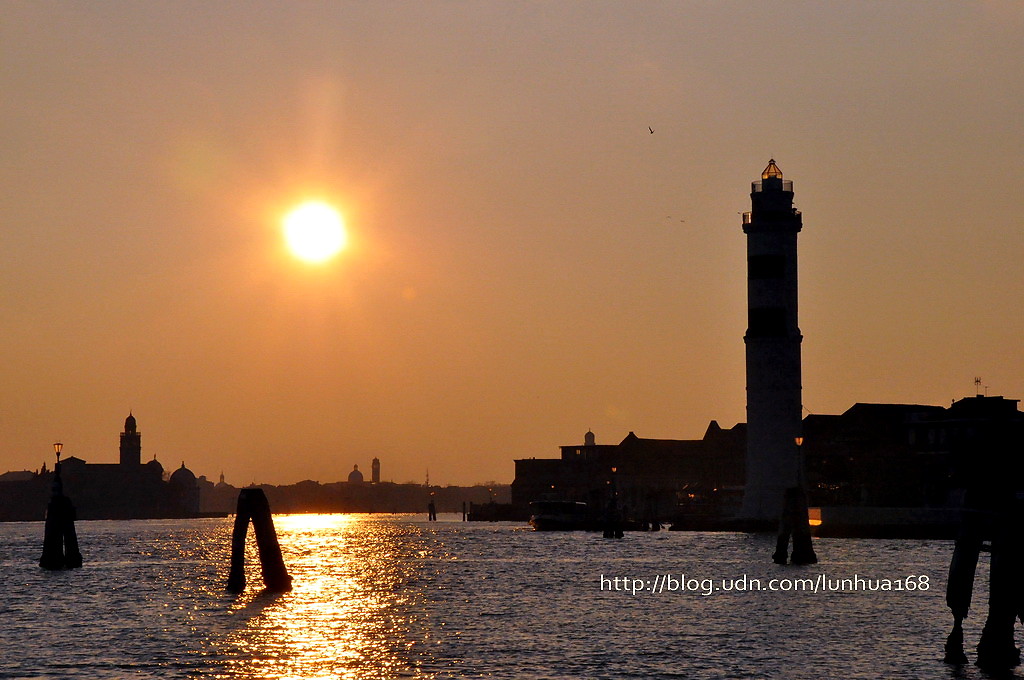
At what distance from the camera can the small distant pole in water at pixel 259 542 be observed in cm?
5331

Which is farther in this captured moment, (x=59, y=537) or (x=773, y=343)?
(x=773, y=343)

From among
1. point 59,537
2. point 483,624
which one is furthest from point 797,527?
point 59,537

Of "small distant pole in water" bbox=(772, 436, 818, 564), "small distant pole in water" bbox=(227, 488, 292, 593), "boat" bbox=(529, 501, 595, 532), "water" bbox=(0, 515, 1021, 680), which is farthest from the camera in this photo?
"boat" bbox=(529, 501, 595, 532)

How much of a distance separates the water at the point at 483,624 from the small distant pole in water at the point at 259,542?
0.83m

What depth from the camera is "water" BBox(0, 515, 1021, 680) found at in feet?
118

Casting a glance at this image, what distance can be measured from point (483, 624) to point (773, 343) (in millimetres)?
62788

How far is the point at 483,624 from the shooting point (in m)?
46.0

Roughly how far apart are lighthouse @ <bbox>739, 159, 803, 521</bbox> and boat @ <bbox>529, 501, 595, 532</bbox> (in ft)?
183

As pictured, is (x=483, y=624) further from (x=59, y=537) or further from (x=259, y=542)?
(x=59, y=537)

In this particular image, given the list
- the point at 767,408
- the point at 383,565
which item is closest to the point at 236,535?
the point at 383,565

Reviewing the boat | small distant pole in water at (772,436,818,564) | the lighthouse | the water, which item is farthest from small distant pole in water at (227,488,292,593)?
the boat

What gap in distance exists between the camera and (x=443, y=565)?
84.1 metres

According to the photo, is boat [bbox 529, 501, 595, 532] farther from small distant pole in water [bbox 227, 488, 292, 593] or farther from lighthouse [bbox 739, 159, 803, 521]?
small distant pole in water [bbox 227, 488, 292, 593]

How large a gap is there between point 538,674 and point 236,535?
79.6 ft
